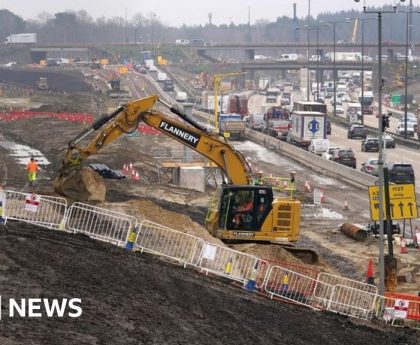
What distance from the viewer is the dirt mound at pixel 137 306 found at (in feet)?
59.2

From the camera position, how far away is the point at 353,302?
25.0 m

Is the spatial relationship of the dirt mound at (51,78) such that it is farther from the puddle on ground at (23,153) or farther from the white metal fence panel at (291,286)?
the white metal fence panel at (291,286)

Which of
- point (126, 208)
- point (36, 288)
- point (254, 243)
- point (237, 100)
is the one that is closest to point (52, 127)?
point (237, 100)

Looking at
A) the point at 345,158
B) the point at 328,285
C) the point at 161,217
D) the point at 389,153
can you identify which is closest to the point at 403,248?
the point at 161,217

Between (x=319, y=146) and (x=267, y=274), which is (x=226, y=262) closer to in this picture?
(x=267, y=274)

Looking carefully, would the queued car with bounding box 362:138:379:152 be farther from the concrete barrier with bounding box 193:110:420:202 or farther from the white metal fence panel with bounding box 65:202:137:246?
the white metal fence panel with bounding box 65:202:137:246

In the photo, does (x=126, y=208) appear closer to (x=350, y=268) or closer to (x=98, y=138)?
(x=98, y=138)

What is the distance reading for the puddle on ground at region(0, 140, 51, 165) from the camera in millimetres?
57819

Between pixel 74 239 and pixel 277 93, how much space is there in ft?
432

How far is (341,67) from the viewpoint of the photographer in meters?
172

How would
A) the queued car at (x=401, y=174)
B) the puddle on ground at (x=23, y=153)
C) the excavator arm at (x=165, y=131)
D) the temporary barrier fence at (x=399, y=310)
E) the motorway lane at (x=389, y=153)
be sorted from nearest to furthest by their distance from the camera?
the temporary barrier fence at (x=399, y=310) → the excavator arm at (x=165, y=131) → the queued car at (x=401, y=174) → the puddle on ground at (x=23, y=153) → the motorway lane at (x=389, y=153)

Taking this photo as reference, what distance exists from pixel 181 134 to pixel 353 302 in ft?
28.1

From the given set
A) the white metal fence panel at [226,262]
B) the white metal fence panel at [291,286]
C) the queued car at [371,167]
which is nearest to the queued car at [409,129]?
the queued car at [371,167]

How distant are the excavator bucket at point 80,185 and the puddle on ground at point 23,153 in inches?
968
